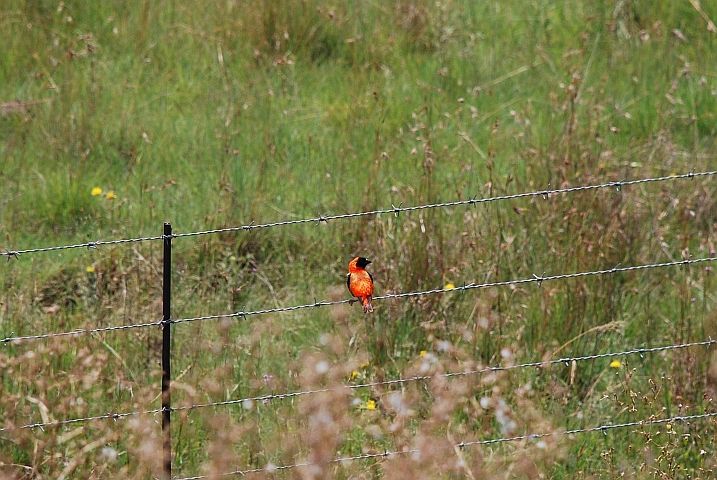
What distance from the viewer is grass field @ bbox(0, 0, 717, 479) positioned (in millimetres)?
4574

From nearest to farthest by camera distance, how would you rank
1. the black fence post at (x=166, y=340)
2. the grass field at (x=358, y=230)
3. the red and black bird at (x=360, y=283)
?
the black fence post at (x=166, y=340), the red and black bird at (x=360, y=283), the grass field at (x=358, y=230)

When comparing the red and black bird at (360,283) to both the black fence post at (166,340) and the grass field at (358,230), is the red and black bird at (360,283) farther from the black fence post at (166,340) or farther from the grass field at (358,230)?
the black fence post at (166,340)

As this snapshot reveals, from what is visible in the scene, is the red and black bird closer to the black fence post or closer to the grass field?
the grass field

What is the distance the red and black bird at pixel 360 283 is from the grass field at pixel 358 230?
39 centimetres

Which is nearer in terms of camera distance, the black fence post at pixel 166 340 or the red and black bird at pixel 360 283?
the black fence post at pixel 166 340

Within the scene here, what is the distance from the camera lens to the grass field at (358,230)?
15.0ft

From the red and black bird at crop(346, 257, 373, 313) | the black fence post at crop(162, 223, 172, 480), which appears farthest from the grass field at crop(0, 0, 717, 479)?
the red and black bird at crop(346, 257, 373, 313)

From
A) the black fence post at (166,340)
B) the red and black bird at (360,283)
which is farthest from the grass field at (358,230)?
the red and black bird at (360,283)

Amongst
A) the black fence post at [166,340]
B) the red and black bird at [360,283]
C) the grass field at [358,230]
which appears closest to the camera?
the black fence post at [166,340]

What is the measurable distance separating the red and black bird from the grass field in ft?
1.27

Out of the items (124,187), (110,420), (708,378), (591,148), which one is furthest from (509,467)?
(124,187)

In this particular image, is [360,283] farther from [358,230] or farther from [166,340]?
[358,230]

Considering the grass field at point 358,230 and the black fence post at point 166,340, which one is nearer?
the black fence post at point 166,340

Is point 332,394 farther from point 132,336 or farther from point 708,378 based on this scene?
point 708,378
